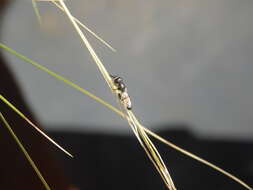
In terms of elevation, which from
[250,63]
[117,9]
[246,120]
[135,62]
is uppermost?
[117,9]

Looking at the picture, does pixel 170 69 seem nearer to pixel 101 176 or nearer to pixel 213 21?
pixel 213 21

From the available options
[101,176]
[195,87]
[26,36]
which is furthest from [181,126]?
[26,36]

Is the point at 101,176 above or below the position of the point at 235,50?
below

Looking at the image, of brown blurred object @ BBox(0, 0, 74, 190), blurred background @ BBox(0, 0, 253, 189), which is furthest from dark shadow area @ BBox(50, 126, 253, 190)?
brown blurred object @ BBox(0, 0, 74, 190)

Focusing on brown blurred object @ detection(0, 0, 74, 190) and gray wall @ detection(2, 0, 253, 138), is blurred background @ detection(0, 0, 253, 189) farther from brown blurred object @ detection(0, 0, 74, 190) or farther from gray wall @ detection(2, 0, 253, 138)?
brown blurred object @ detection(0, 0, 74, 190)

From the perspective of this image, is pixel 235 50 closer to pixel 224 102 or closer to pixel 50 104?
pixel 224 102

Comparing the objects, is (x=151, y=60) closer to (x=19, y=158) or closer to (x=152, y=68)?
(x=152, y=68)

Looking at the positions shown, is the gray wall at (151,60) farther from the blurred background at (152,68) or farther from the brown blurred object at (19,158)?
the brown blurred object at (19,158)
